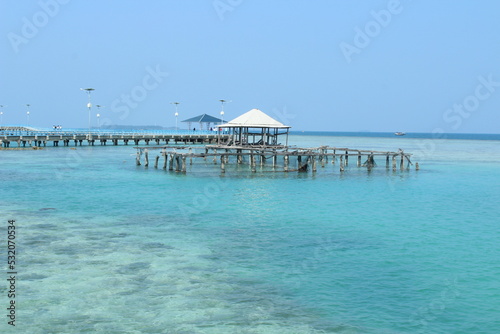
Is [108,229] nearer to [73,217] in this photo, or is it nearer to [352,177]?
[73,217]

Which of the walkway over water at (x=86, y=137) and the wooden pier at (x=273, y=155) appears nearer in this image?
the wooden pier at (x=273, y=155)

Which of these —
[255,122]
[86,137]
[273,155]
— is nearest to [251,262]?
[273,155]

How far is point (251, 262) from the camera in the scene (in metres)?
10.8

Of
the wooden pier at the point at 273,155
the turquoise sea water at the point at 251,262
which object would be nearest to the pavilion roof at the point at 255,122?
the wooden pier at the point at 273,155

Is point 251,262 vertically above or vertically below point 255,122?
below

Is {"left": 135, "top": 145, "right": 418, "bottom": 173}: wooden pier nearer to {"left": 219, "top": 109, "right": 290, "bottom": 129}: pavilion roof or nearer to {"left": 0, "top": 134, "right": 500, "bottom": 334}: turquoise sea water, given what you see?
{"left": 219, "top": 109, "right": 290, "bottom": 129}: pavilion roof

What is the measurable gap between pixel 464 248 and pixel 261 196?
979 cm

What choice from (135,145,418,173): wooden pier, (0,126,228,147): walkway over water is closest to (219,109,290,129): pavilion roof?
(135,145,418,173): wooden pier

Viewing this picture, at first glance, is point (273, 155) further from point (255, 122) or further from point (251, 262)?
point (251, 262)

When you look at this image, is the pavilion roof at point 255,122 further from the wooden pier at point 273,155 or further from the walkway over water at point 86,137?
the walkway over water at point 86,137

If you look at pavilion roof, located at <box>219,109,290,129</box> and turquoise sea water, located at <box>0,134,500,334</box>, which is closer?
turquoise sea water, located at <box>0,134,500,334</box>

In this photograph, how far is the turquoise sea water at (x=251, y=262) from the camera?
786 cm

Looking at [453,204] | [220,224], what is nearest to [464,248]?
[220,224]

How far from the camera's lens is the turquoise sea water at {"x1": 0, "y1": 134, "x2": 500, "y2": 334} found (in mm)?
7855
